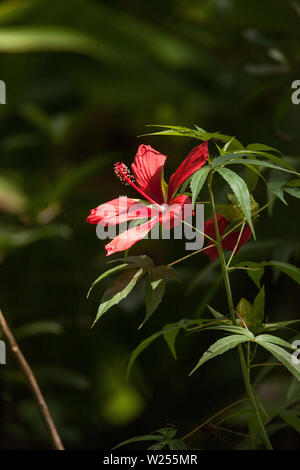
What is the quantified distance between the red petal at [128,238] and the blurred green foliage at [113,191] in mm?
185

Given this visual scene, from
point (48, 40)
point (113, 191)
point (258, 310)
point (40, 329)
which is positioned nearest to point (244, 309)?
point (258, 310)

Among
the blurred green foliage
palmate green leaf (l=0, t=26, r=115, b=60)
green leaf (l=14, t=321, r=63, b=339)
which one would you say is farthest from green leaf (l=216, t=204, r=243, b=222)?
palmate green leaf (l=0, t=26, r=115, b=60)

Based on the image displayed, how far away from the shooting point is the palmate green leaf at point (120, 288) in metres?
0.24

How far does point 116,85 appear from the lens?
3.54ft

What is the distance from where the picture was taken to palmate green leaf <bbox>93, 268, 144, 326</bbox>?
236 mm

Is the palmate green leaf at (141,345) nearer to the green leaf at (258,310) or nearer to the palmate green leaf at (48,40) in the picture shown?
the green leaf at (258,310)

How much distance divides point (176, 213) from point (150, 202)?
31 millimetres

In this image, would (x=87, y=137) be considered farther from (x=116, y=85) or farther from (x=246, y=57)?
(x=246, y=57)

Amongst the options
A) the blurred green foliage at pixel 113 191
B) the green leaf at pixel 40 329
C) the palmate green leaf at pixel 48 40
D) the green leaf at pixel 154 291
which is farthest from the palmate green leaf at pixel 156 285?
the palmate green leaf at pixel 48 40

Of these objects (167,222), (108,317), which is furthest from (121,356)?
(167,222)

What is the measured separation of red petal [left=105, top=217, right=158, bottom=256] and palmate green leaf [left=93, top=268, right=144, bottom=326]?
2cm

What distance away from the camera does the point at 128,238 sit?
0.76ft

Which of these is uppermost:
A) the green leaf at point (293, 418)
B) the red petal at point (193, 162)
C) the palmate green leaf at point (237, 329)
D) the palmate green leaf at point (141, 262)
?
the red petal at point (193, 162)
